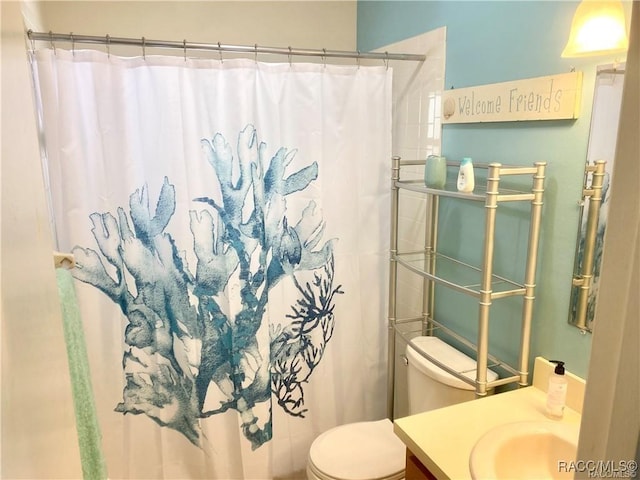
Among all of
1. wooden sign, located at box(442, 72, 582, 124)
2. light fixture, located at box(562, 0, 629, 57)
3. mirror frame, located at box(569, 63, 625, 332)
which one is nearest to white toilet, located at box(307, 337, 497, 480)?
mirror frame, located at box(569, 63, 625, 332)

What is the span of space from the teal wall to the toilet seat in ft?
1.73

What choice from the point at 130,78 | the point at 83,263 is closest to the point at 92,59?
the point at 130,78

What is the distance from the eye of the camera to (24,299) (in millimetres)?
496

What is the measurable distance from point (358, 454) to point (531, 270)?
36.8 inches

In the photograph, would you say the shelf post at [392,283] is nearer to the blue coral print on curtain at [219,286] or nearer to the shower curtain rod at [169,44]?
the blue coral print on curtain at [219,286]

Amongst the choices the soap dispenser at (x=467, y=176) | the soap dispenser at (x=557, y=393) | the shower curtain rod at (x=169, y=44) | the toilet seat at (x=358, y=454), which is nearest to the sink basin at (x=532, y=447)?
the soap dispenser at (x=557, y=393)

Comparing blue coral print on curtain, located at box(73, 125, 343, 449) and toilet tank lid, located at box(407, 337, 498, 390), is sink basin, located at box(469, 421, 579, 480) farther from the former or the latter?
blue coral print on curtain, located at box(73, 125, 343, 449)

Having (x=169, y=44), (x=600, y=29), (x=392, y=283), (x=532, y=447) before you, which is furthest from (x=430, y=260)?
(x=169, y=44)

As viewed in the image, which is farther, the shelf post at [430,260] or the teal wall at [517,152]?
the shelf post at [430,260]

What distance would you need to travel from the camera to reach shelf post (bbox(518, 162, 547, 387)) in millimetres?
1377

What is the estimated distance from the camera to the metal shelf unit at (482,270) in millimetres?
1396

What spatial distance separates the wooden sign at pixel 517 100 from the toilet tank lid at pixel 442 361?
863mm

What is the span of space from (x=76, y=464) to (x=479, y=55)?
1.64 meters

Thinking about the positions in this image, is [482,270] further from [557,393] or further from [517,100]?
[517,100]
